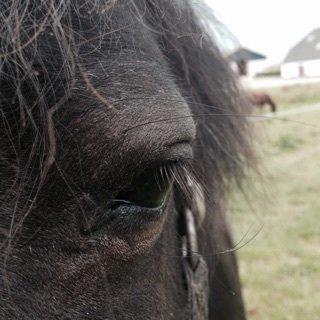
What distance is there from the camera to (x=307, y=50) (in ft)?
93.4

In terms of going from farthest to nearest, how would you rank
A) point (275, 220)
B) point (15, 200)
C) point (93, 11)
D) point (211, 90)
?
1. point (275, 220)
2. point (211, 90)
3. point (93, 11)
4. point (15, 200)

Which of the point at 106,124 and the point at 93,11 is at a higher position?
the point at 93,11

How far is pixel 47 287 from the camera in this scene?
0.93m

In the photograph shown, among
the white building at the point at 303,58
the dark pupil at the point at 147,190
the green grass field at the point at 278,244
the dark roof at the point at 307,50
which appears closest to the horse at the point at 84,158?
the dark pupil at the point at 147,190

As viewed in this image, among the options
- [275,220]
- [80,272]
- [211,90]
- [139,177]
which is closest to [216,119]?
[211,90]

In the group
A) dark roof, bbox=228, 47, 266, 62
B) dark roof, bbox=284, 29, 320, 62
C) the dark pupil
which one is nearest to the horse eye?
the dark pupil

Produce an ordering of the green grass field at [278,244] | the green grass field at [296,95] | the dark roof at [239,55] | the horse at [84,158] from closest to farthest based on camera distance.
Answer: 1. the horse at [84,158]
2. the dark roof at [239,55]
3. the green grass field at [278,244]
4. the green grass field at [296,95]

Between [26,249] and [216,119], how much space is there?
931mm

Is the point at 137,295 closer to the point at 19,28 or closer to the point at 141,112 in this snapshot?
the point at 141,112

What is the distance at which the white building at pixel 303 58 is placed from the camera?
26.5 m

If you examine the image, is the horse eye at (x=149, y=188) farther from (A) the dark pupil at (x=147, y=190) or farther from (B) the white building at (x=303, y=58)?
(B) the white building at (x=303, y=58)

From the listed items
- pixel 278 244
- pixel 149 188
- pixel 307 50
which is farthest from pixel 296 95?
pixel 307 50

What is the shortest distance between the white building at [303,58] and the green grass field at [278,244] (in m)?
21.1

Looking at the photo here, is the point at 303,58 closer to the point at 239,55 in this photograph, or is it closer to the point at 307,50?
the point at 307,50
